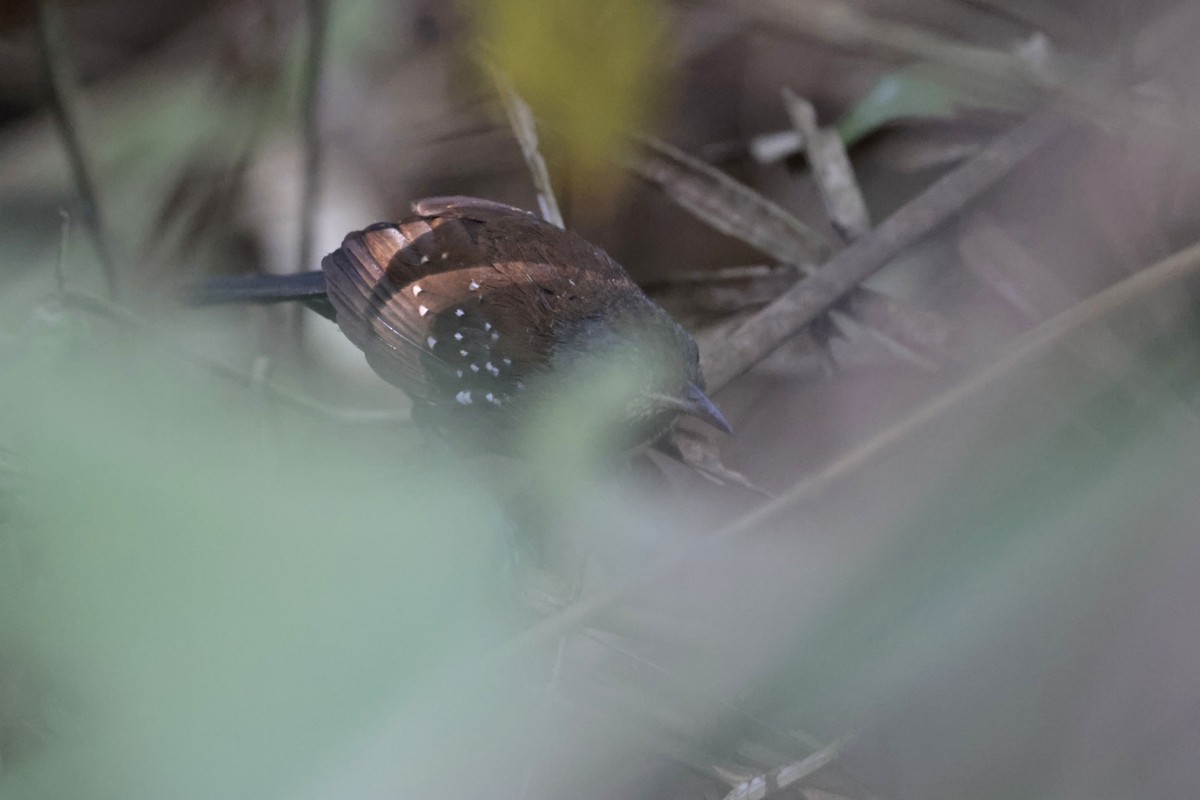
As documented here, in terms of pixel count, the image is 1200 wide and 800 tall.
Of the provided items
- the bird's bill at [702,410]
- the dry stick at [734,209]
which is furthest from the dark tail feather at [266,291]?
the bird's bill at [702,410]

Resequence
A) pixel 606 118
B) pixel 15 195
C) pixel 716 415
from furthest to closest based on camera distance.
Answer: pixel 15 195 < pixel 606 118 < pixel 716 415

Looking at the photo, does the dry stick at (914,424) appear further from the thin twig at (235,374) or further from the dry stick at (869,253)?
the thin twig at (235,374)

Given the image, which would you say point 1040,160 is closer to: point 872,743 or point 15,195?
point 872,743

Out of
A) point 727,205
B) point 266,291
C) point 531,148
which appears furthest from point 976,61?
point 266,291

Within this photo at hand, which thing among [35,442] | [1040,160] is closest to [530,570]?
[35,442]

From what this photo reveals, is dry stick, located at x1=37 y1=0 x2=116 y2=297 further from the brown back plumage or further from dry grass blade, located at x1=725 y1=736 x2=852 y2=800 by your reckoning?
dry grass blade, located at x1=725 y1=736 x2=852 y2=800
